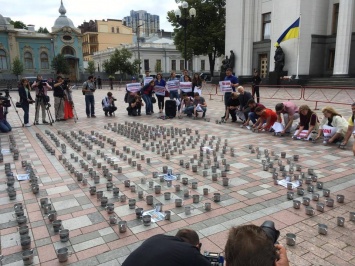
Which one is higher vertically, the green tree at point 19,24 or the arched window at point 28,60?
the green tree at point 19,24

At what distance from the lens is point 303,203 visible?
4.99 meters

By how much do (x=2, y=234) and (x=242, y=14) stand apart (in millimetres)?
35572

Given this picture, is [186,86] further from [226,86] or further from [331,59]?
[331,59]

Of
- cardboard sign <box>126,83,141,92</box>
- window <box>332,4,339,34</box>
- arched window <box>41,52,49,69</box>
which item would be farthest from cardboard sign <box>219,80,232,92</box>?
arched window <box>41,52,49,69</box>

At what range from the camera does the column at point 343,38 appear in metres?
26.8

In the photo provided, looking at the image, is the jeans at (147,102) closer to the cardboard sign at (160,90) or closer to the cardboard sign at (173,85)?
the cardboard sign at (160,90)

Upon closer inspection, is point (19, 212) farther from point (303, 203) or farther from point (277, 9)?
point (277, 9)

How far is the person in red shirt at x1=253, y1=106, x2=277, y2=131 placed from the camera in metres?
10.5

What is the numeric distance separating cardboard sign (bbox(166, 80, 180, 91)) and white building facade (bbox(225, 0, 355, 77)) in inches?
736

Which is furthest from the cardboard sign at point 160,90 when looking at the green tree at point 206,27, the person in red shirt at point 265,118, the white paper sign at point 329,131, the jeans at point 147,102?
the green tree at point 206,27

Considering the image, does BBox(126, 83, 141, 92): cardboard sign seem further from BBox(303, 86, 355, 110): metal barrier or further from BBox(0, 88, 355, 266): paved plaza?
BBox(303, 86, 355, 110): metal barrier

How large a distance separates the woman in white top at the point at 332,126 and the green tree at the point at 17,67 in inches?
2114

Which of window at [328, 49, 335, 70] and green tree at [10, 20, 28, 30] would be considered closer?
window at [328, 49, 335, 70]

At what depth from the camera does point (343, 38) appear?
27.4 metres
